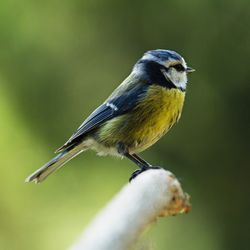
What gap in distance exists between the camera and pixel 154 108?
86.8 inches

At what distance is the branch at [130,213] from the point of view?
81 cm

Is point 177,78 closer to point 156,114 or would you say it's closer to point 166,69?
point 166,69

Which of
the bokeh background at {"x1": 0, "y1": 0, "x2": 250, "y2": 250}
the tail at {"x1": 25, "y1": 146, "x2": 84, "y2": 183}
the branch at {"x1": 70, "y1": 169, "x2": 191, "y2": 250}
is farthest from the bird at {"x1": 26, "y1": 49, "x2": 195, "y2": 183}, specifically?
the bokeh background at {"x1": 0, "y1": 0, "x2": 250, "y2": 250}

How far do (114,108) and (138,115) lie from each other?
113 mm

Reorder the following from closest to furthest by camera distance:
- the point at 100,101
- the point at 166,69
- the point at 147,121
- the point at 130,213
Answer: the point at 130,213 → the point at 147,121 → the point at 166,69 → the point at 100,101

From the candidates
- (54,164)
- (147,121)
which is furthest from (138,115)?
(54,164)

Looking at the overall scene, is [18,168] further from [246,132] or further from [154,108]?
[154,108]

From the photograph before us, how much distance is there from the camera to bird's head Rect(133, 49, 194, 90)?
7.52 feet

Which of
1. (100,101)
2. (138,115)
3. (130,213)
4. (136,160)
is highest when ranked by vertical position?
(130,213)

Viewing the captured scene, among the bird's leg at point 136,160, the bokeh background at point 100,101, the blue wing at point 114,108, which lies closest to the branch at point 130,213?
the bird's leg at point 136,160

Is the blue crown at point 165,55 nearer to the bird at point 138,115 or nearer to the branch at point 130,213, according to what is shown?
the bird at point 138,115

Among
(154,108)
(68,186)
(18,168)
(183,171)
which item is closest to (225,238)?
(183,171)

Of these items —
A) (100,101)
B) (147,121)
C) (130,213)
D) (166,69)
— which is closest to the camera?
(130,213)

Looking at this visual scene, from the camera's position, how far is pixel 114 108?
7.55 feet
